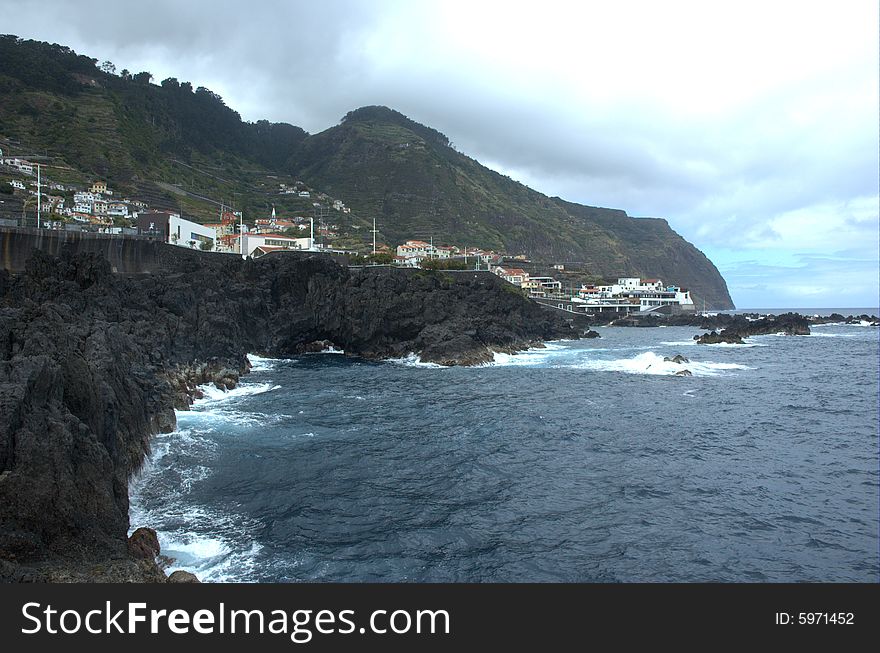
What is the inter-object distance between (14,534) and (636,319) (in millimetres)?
131924

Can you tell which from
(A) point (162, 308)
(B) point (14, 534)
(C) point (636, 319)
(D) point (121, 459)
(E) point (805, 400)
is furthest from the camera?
(C) point (636, 319)

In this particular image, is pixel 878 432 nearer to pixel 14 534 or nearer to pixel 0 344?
pixel 14 534

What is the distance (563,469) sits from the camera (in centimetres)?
2206

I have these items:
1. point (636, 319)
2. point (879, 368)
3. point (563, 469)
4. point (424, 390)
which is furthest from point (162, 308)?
point (636, 319)

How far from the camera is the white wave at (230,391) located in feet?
116

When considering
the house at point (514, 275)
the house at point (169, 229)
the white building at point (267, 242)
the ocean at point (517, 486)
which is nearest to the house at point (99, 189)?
the house at point (169, 229)

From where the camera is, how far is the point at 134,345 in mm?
32438

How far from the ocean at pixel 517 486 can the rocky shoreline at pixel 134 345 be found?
91.5 inches

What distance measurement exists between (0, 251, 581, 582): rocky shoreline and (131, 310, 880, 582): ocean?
2.32 meters

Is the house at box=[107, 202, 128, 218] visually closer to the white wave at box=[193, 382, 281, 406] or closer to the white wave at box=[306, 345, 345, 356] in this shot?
the white wave at box=[306, 345, 345, 356]

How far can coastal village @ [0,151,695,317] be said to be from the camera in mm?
Result: 75750

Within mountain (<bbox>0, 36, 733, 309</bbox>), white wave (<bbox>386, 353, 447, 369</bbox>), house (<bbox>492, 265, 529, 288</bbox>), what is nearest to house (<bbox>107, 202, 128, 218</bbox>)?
mountain (<bbox>0, 36, 733, 309</bbox>)

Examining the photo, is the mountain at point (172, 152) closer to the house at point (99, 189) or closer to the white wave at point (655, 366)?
the house at point (99, 189)

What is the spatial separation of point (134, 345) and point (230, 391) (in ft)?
25.5
